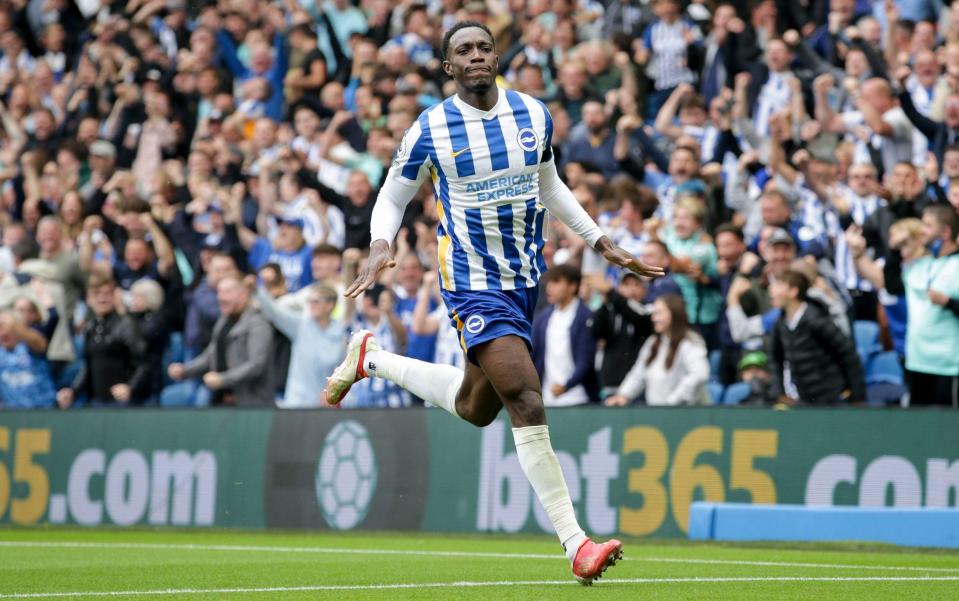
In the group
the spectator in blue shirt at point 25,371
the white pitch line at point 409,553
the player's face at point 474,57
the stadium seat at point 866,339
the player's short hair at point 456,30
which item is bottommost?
the white pitch line at point 409,553

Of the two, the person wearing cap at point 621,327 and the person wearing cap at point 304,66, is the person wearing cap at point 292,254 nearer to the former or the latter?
the person wearing cap at point 304,66

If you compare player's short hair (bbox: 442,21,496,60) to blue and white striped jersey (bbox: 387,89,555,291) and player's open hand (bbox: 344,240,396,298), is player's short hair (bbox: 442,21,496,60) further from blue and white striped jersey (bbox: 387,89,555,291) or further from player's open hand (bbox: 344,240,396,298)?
player's open hand (bbox: 344,240,396,298)

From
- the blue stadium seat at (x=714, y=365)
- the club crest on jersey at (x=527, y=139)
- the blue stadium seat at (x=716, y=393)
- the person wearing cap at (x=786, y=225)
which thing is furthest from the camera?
the blue stadium seat at (x=714, y=365)

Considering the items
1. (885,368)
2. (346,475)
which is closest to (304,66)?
(346,475)

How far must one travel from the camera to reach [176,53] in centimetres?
2264

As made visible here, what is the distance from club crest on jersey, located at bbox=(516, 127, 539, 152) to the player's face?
29cm

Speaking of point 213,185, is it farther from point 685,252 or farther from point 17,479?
point 685,252

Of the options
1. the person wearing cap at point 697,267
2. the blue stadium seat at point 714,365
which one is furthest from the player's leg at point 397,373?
the blue stadium seat at point 714,365

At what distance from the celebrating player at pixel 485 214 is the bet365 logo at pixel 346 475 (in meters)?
6.00

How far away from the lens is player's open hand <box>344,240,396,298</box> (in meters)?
7.38

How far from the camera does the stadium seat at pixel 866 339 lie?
13.2 metres

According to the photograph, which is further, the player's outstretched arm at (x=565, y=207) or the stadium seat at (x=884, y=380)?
the stadium seat at (x=884, y=380)

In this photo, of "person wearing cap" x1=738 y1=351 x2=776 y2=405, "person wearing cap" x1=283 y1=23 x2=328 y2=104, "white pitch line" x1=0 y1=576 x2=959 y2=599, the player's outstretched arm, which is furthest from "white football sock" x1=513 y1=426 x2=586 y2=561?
"person wearing cap" x1=283 y1=23 x2=328 y2=104

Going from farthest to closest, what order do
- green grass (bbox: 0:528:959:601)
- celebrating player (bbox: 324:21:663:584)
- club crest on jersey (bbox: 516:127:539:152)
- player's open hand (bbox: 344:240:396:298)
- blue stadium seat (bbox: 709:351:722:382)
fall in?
blue stadium seat (bbox: 709:351:722:382) → club crest on jersey (bbox: 516:127:539:152) → celebrating player (bbox: 324:21:663:584) → player's open hand (bbox: 344:240:396:298) → green grass (bbox: 0:528:959:601)
